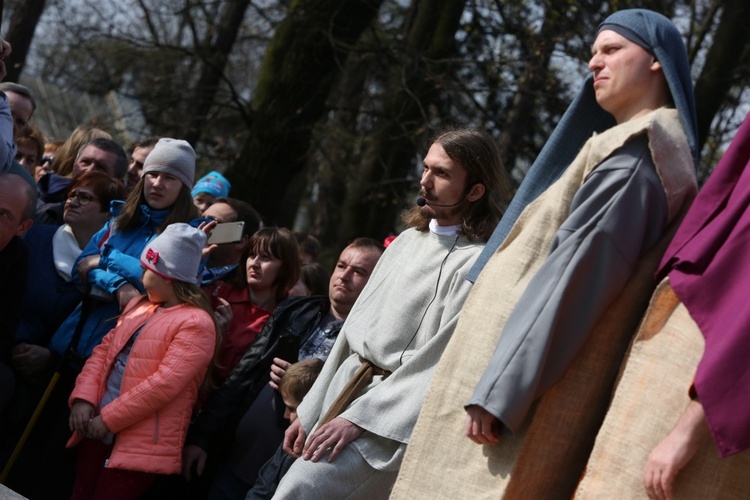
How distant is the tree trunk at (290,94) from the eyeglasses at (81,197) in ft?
12.6

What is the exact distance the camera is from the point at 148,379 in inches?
186

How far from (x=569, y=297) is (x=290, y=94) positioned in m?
7.11

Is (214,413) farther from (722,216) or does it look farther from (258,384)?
(722,216)

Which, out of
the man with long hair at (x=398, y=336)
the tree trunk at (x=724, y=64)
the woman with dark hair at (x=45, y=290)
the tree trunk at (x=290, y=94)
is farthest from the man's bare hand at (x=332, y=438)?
the tree trunk at (x=724, y=64)

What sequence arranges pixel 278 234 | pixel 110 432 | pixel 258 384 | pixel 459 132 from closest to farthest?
pixel 459 132, pixel 110 432, pixel 258 384, pixel 278 234

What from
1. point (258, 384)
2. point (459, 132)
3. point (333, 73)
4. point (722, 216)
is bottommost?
point (258, 384)

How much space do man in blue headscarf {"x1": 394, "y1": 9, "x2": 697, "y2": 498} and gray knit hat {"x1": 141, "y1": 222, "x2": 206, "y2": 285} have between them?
7.33ft

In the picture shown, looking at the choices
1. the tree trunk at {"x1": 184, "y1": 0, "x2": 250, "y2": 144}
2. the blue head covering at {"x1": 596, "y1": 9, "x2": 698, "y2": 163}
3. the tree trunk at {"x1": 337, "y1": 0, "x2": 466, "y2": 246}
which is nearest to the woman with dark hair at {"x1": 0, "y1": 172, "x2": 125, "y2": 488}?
the blue head covering at {"x1": 596, "y1": 9, "x2": 698, "y2": 163}

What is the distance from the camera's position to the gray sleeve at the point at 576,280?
2.68 metres

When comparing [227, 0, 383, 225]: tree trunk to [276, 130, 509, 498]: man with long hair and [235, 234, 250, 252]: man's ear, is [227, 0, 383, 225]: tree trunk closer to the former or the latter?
[235, 234, 250, 252]: man's ear

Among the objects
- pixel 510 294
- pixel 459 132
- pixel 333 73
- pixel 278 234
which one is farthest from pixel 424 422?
Result: pixel 333 73

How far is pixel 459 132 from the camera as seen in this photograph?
4.07 m

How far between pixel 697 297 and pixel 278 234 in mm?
3281

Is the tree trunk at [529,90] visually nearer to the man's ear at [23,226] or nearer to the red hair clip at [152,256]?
the red hair clip at [152,256]
